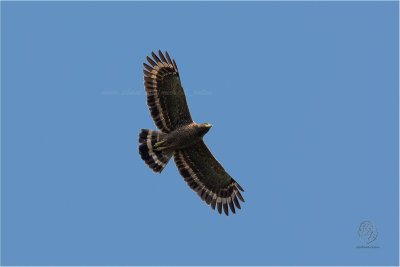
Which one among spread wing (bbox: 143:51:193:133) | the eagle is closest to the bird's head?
the eagle

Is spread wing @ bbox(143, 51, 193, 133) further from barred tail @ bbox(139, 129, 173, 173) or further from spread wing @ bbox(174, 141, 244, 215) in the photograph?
spread wing @ bbox(174, 141, 244, 215)

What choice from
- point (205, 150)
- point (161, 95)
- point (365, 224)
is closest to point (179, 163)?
point (205, 150)

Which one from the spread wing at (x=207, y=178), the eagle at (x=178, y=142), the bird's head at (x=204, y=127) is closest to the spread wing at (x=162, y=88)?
the eagle at (x=178, y=142)

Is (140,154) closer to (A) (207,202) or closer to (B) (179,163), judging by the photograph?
Result: (B) (179,163)

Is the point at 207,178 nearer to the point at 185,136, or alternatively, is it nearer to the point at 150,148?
the point at 185,136

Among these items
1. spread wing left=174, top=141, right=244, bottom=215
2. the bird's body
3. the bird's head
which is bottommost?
spread wing left=174, top=141, right=244, bottom=215

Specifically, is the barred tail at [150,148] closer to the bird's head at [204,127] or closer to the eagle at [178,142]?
the eagle at [178,142]

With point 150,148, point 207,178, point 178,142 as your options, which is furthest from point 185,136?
point 207,178
